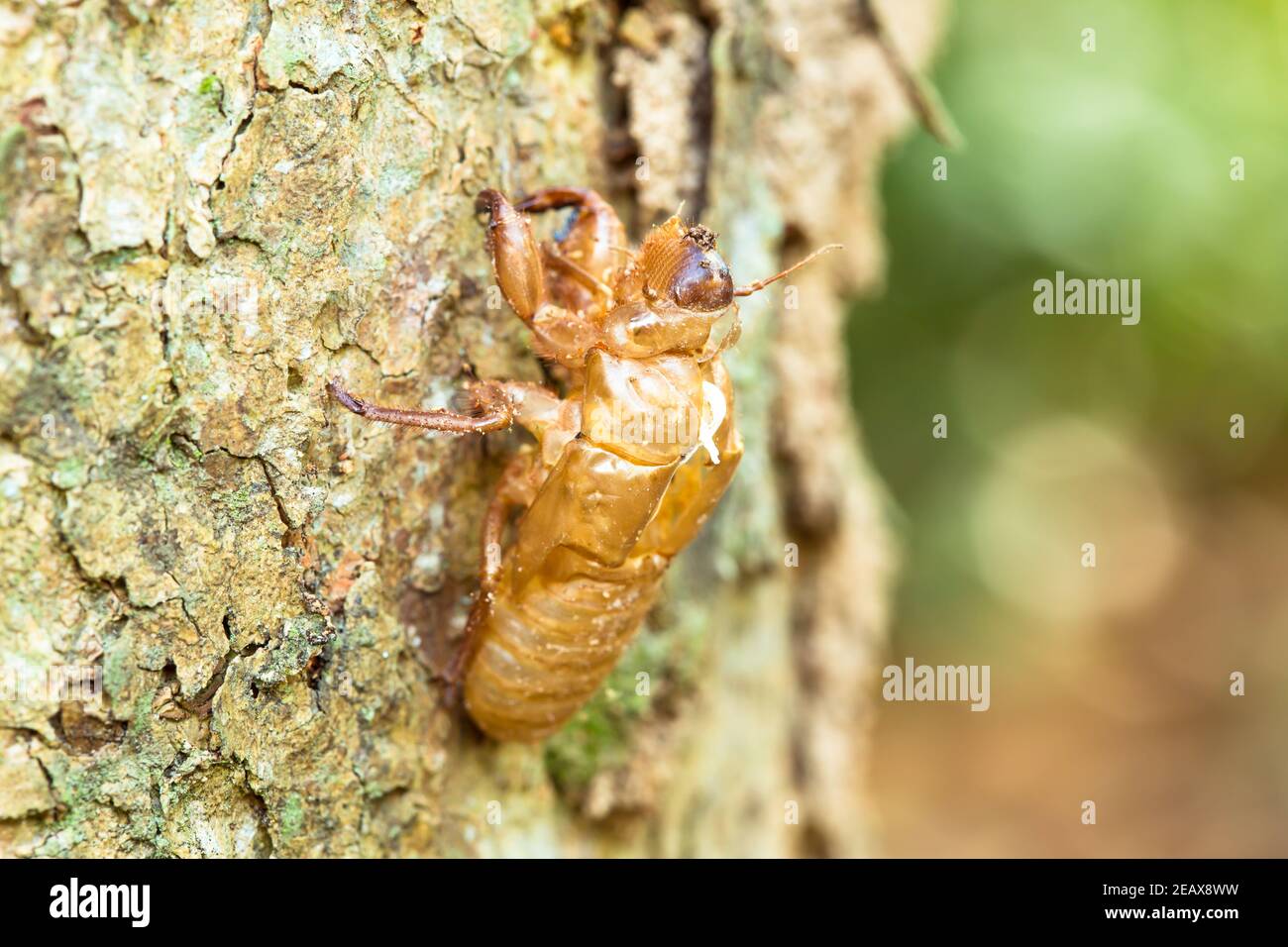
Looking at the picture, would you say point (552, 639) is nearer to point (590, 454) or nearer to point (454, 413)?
point (590, 454)
